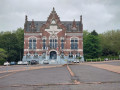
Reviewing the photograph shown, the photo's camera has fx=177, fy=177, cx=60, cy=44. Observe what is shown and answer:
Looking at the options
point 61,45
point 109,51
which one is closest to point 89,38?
point 61,45

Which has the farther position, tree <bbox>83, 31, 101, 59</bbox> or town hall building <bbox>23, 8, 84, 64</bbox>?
tree <bbox>83, 31, 101, 59</bbox>

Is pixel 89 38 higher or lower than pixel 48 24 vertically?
lower

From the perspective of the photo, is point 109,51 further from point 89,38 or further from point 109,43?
point 89,38

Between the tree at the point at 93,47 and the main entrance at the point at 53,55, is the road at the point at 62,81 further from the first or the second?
the tree at the point at 93,47

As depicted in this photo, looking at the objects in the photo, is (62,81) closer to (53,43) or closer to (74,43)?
(53,43)

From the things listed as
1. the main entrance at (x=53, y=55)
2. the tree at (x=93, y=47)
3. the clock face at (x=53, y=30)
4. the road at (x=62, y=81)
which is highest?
the clock face at (x=53, y=30)

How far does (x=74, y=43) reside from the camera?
217ft

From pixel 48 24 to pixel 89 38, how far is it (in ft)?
59.2

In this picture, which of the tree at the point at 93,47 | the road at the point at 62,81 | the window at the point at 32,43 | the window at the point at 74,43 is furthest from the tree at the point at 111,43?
the road at the point at 62,81

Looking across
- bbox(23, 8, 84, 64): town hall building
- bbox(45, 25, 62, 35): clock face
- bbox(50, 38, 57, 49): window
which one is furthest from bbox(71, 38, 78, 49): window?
bbox(45, 25, 62, 35): clock face

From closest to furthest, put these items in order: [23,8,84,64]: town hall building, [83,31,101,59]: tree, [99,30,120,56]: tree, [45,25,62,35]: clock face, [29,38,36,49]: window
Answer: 1. [23,8,84,64]: town hall building
2. [45,25,62,35]: clock face
3. [29,38,36,49]: window
4. [83,31,101,59]: tree
5. [99,30,120,56]: tree

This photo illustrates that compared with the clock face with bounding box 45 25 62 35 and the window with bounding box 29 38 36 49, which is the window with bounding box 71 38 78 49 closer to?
the clock face with bounding box 45 25 62 35

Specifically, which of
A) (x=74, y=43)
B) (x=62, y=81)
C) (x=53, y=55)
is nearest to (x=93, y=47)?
(x=74, y=43)

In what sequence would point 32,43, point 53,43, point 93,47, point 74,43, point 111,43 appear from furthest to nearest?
point 111,43, point 93,47, point 74,43, point 32,43, point 53,43
